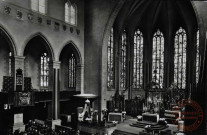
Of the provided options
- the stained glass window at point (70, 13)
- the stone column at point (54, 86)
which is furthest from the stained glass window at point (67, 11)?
the stone column at point (54, 86)

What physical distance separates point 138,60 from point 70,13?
37.3ft

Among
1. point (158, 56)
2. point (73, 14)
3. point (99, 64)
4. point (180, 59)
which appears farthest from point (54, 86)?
point (180, 59)

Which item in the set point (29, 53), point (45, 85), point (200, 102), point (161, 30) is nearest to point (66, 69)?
point (45, 85)

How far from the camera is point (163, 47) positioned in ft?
88.6

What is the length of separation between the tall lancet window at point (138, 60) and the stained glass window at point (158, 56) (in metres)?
1.69

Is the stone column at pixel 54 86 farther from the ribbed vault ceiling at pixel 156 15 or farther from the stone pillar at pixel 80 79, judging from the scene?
the ribbed vault ceiling at pixel 156 15

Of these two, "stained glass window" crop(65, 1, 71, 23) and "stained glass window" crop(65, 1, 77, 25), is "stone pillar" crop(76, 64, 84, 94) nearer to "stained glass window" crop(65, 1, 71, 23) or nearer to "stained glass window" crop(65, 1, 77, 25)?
"stained glass window" crop(65, 1, 77, 25)

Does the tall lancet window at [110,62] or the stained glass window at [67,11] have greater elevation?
the stained glass window at [67,11]

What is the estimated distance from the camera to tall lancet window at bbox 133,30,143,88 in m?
27.3

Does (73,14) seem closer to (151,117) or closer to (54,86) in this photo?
(54,86)

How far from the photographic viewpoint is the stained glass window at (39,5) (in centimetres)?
1768

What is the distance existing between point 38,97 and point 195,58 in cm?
1738

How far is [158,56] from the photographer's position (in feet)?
89.1

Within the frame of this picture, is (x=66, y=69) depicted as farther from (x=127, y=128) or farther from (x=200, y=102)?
(x=200, y=102)
